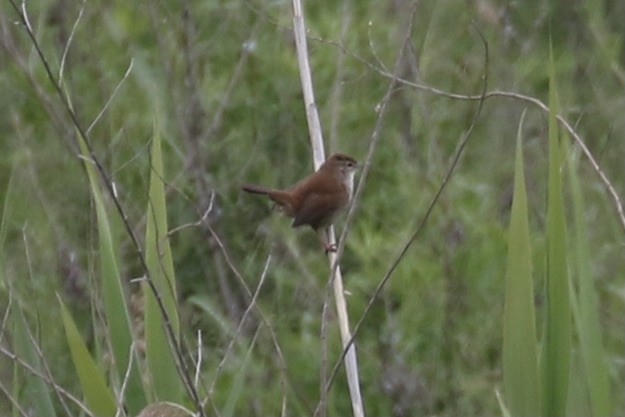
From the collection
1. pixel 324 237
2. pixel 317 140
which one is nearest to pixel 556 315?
pixel 317 140

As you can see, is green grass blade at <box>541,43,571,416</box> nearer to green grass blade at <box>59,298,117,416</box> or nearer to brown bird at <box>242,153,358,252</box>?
green grass blade at <box>59,298,117,416</box>

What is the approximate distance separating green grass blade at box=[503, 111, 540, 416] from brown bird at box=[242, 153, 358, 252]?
1.62 m

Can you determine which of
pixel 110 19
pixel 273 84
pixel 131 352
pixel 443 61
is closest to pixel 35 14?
pixel 110 19

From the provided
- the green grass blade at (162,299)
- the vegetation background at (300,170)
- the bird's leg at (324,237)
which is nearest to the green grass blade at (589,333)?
the green grass blade at (162,299)

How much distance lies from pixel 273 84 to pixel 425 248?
790mm

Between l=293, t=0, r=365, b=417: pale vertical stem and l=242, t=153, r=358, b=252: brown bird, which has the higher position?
l=293, t=0, r=365, b=417: pale vertical stem

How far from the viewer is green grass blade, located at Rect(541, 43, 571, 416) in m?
1.95

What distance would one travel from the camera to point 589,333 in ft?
6.59

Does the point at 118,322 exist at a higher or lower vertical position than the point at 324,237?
higher

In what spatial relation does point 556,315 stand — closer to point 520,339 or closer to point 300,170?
point 520,339

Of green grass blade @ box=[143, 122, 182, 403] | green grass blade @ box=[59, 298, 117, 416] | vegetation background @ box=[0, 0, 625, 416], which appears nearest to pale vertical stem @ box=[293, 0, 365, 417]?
green grass blade @ box=[143, 122, 182, 403]

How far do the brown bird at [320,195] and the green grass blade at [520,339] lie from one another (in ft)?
5.31

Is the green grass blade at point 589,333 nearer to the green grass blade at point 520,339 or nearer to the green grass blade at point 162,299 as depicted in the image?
the green grass blade at point 520,339

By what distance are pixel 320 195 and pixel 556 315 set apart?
1750mm
